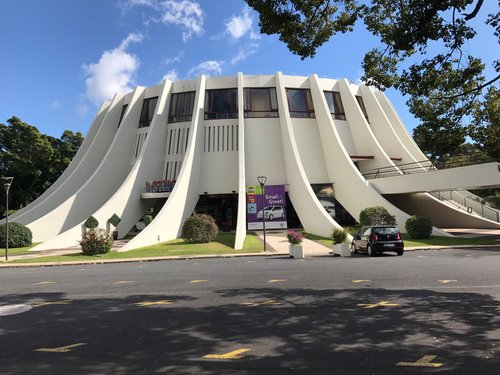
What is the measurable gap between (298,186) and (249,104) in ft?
32.9

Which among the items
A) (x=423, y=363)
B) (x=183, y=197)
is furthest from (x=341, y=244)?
(x=423, y=363)

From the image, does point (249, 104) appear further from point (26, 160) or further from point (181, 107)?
point (26, 160)

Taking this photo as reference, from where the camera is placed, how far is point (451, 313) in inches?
277

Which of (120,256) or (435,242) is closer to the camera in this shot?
(120,256)

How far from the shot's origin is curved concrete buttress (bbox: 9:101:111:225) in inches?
1364

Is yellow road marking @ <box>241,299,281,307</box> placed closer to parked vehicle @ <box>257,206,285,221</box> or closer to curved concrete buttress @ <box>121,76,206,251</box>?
curved concrete buttress @ <box>121,76,206,251</box>

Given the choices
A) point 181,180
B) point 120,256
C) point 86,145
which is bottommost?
point 120,256

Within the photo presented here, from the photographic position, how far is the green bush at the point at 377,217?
27.0 meters

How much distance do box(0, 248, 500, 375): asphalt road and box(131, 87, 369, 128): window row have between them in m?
27.5

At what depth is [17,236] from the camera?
88.4ft

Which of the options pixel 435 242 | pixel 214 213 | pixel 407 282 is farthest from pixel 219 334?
pixel 214 213

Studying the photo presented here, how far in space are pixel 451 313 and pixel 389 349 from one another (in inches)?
99.4

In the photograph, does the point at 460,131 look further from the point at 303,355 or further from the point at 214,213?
the point at 214,213

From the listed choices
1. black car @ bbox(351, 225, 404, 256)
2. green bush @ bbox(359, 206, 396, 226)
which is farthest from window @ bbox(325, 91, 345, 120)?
black car @ bbox(351, 225, 404, 256)
